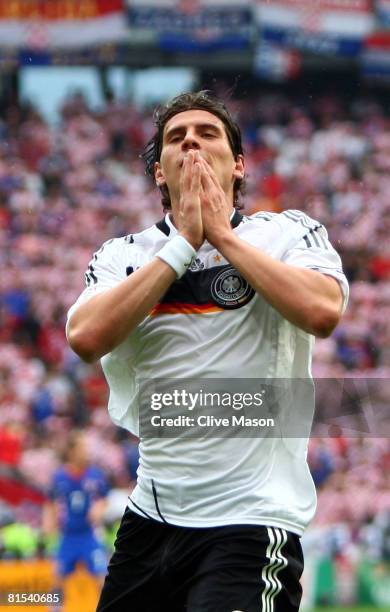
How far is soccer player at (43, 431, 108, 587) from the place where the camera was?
29.9 feet

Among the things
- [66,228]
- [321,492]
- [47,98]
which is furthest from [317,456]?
[47,98]

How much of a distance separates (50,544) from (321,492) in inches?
106

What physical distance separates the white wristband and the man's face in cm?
24

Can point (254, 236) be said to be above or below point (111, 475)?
above

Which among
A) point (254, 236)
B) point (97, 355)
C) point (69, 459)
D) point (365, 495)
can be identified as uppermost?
point (254, 236)

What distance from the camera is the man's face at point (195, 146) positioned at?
10.8 ft

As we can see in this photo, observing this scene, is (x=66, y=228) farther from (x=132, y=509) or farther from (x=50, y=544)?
(x=132, y=509)

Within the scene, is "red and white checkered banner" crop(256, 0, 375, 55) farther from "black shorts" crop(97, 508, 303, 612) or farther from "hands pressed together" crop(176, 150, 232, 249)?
"black shorts" crop(97, 508, 303, 612)

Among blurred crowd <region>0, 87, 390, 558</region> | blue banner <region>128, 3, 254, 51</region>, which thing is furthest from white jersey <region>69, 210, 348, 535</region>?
blue banner <region>128, 3, 254, 51</region>

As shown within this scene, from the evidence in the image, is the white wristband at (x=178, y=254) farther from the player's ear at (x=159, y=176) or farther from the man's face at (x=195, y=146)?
the player's ear at (x=159, y=176)

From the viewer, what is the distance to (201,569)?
310 centimetres

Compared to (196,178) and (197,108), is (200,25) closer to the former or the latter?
(197,108)

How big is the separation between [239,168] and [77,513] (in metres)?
6.17

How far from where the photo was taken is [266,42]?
16.9 metres
